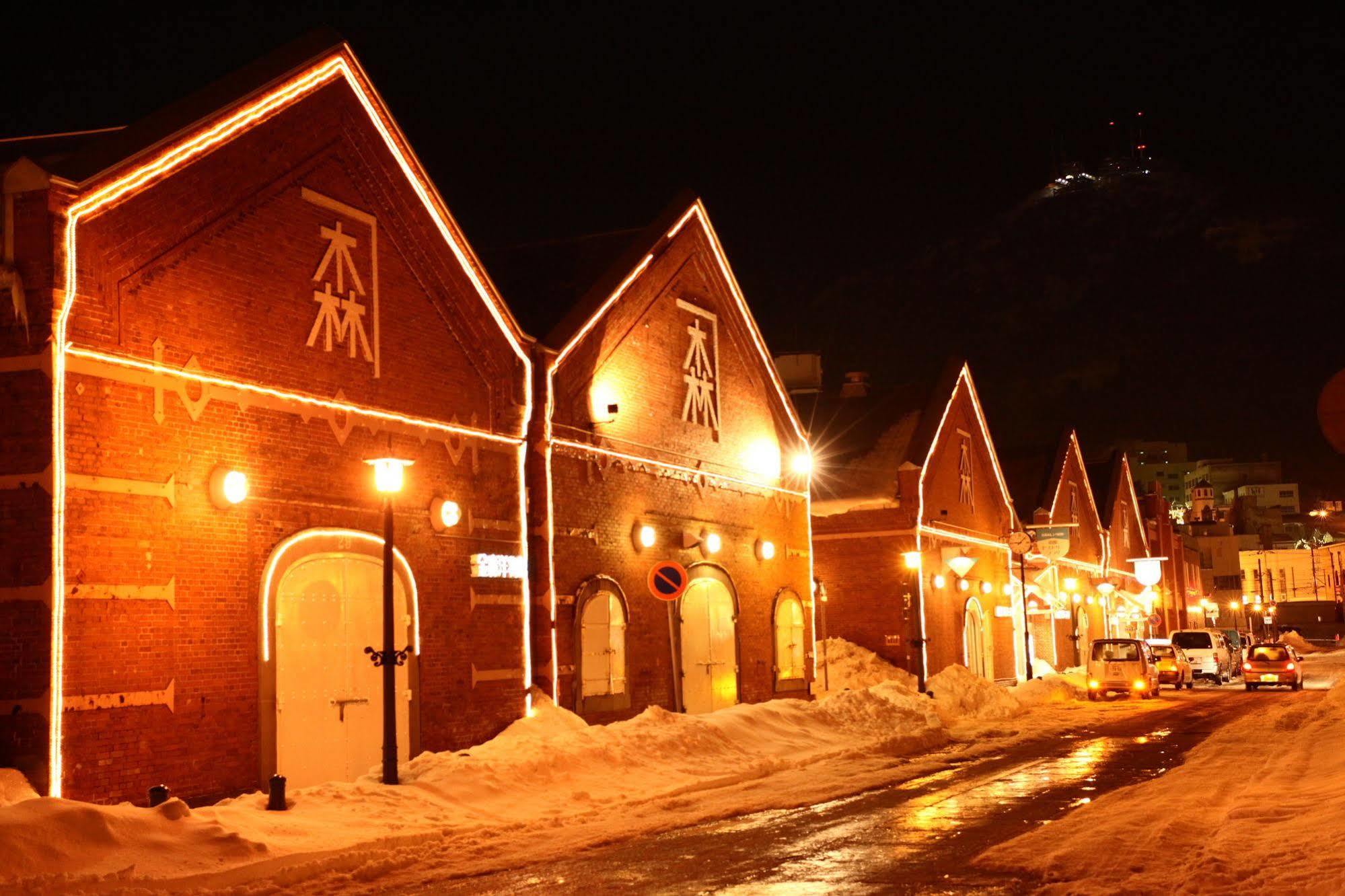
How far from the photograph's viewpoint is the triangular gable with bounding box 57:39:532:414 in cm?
1470

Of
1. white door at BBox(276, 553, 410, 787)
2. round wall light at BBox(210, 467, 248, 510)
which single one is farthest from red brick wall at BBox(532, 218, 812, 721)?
round wall light at BBox(210, 467, 248, 510)

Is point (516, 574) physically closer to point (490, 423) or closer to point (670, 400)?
point (490, 423)

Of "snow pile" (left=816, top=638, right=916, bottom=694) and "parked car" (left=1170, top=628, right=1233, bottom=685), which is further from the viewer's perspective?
"parked car" (left=1170, top=628, right=1233, bottom=685)

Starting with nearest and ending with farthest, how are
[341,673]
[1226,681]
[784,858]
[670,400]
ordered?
[784,858] → [341,673] → [670,400] → [1226,681]

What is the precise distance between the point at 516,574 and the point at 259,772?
20.5 feet

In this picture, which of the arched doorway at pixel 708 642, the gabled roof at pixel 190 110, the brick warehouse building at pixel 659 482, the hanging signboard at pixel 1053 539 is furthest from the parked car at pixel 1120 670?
the gabled roof at pixel 190 110

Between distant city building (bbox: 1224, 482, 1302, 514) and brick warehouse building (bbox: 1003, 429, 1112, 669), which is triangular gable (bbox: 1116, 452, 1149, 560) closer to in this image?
brick warehouse building (bbox: 1003, 429, 1112, 669)

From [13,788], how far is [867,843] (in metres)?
8.04

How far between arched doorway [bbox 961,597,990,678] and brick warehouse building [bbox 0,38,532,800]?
24545 millimetres

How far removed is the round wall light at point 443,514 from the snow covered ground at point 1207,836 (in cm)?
961

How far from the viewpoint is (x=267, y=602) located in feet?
54.6

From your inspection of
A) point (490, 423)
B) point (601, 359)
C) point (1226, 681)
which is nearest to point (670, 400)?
point (601, 359)

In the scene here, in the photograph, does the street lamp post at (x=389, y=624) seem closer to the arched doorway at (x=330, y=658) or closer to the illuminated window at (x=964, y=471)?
the arched doorway at (x=330, y=658)

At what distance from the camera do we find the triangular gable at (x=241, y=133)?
48.2 ft
